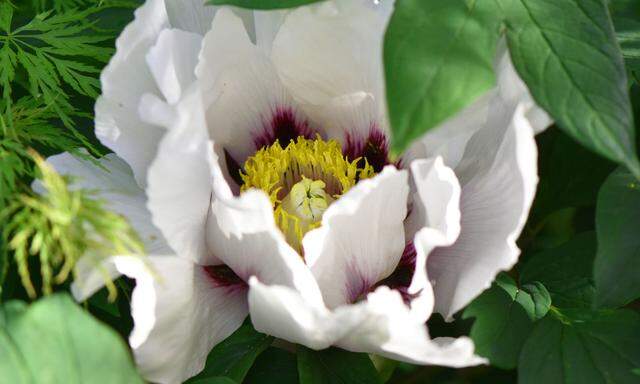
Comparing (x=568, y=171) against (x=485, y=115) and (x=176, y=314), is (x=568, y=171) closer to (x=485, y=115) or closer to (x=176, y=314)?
(x=485, y=115)

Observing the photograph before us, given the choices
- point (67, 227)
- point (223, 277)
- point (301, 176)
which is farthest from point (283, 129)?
point (67, 227)

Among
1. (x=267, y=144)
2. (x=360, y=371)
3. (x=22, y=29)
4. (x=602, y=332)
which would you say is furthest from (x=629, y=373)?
(x=22, y=29)

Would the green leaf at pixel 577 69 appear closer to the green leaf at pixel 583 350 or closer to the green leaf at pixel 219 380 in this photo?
the green leaf at pixel 583 350

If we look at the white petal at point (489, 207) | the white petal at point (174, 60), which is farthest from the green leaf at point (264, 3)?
the white petal at point (489, 207)

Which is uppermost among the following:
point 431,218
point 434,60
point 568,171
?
point 434,60

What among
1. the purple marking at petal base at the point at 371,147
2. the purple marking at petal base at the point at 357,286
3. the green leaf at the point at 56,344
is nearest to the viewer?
the green leaf at the point at 56,344
